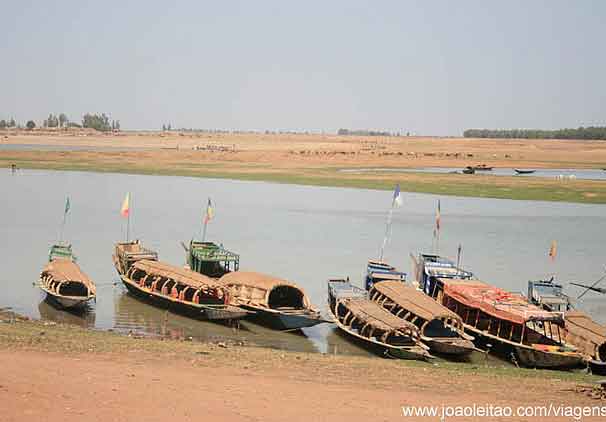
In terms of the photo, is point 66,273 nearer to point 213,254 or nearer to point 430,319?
point 213,254

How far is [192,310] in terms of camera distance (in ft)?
81.3

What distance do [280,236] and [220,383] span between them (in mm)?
28130

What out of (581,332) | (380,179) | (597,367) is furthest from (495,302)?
(380,179)

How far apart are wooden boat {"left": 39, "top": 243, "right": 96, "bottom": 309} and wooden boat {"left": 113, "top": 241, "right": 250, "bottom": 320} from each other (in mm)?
1885

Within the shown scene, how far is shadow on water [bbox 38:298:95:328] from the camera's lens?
79.0 feet

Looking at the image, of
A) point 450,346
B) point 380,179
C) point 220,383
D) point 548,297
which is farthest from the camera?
point 380,179

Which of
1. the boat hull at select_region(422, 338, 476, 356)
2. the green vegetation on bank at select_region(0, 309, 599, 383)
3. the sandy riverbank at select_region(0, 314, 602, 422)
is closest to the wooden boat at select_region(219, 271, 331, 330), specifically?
the green vegetation on bank at select_region(0, 309, 599, 383)

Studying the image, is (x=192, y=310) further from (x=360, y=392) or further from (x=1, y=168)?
(x=1, y=168)

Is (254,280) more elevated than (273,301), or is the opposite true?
(254,280)

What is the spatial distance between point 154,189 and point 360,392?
5574 cm

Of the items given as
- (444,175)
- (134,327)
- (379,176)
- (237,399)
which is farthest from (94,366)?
(444,175)

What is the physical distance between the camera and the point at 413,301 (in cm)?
2384

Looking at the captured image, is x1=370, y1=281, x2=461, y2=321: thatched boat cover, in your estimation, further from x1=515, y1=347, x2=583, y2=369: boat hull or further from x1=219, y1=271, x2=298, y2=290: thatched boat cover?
x1=219, y1=271, x2=298, y2=290: thatched boat cover

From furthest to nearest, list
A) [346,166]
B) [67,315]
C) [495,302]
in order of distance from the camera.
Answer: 1. [346,166]
2. [67,315]
3. [495,302]
